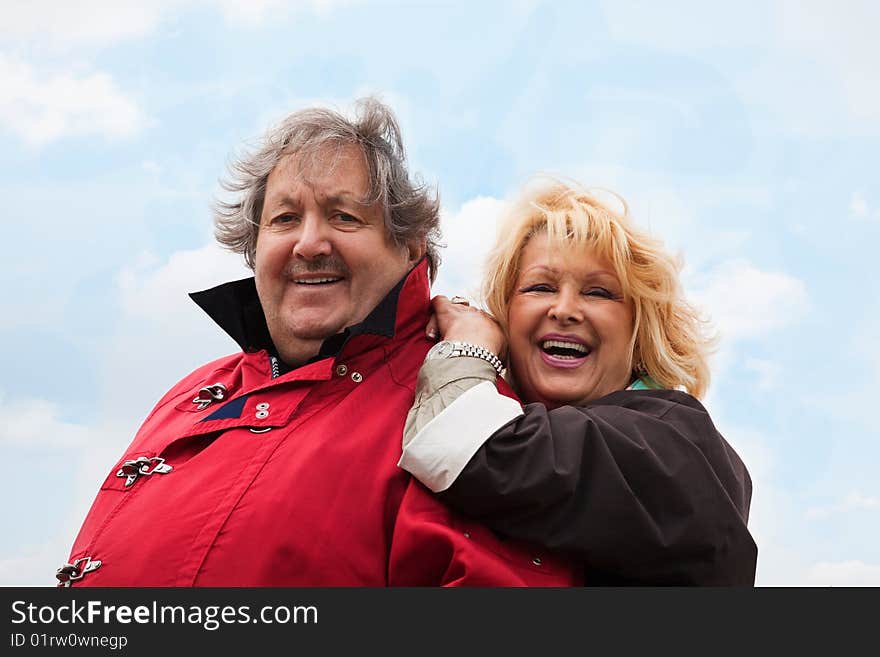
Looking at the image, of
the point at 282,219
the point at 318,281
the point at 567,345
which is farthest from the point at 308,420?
the point at 567,345

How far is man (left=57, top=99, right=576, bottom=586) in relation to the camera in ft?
9.56

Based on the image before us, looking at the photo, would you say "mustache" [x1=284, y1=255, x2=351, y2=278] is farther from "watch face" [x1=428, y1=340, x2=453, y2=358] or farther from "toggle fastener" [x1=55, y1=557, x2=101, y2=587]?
"toggle fastener" [x1=55, y1=557, x2=101, y2=587]

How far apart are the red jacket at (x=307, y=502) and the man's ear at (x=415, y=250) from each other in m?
0.26

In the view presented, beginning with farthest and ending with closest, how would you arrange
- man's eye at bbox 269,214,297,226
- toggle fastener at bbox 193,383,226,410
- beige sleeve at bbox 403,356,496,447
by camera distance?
toggle fastener at bbox 193,383,226,410 → man's eye at bbox 269,214,297,226 → beige sleeve at bbox 403,356,496,447

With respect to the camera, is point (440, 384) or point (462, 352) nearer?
point (440, 384)

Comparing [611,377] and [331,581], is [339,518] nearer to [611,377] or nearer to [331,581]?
[331,581]

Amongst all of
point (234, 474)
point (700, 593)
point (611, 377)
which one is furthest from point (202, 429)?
point (700, 593)

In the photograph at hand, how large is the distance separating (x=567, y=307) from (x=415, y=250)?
0.70 meters

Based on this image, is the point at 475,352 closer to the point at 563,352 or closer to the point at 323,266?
the point at 563,352

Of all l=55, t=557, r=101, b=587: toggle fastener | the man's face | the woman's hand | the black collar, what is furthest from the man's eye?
l=55, t=557, r=101, b=587: toggle fastener

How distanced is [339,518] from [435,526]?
0.31 meters

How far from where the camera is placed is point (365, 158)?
356 cm

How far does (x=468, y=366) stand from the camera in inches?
123

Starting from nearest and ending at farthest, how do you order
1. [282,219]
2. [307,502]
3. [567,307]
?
1. [307,502]
2. [567,307]
3. [282,219]
